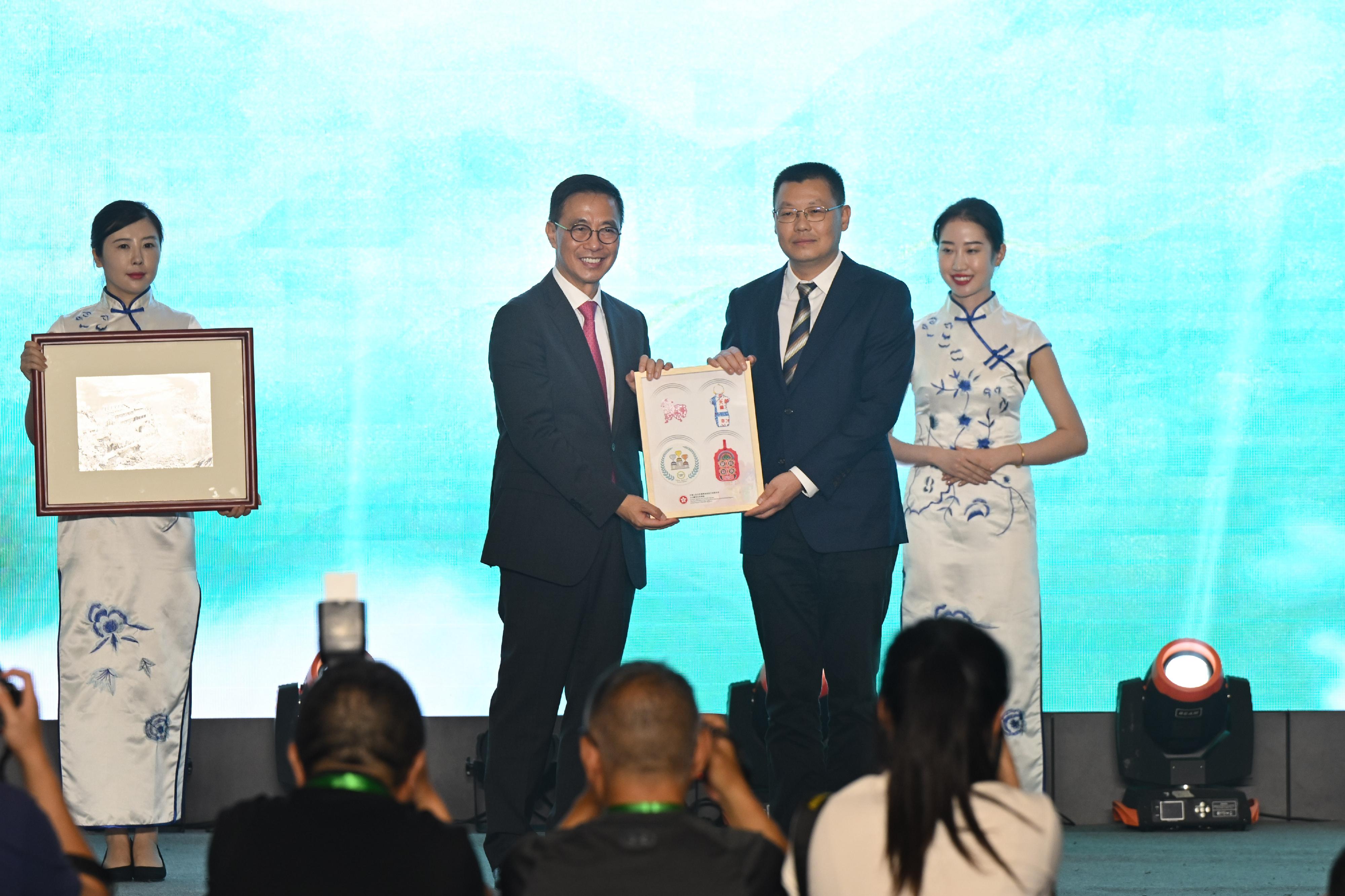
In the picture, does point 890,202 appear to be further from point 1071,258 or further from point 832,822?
point 832,822

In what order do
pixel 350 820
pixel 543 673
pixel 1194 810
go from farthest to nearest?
1. pixel 1194 810
2. pixel 543 673
3. pixel 350 820

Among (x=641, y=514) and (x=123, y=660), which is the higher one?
(x=641, y=514)

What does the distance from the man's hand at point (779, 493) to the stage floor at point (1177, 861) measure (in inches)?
41.4

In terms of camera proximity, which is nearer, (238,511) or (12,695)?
(12,695)

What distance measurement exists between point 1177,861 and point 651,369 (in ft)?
5.77

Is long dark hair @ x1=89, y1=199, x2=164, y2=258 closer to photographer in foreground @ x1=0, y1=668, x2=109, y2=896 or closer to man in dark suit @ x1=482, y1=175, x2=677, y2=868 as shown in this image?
man in dark suit @ x1=482, y1=175, x2=677, y2=868

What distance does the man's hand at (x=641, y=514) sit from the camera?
3.25m

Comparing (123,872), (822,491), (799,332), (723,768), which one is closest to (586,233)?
(799,332)

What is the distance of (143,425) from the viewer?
11.3 ft

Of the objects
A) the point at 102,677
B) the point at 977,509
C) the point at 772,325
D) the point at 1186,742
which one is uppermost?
the point at 772,325

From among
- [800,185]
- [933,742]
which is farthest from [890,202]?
[933,742]

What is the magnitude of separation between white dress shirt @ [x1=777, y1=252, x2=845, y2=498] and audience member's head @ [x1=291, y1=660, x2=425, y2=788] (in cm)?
193

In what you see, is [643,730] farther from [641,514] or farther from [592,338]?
[592,338]

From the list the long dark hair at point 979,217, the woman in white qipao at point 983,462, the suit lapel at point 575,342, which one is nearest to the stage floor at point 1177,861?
the woman in white qipao at point 983,462
